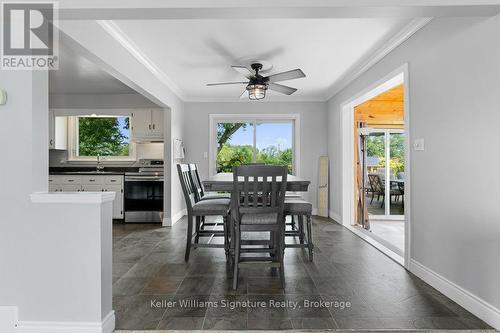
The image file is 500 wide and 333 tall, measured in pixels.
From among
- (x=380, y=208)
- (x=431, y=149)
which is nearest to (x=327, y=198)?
(x=380, y=208)

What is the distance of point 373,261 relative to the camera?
327cm

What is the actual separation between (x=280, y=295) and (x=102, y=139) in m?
5.04

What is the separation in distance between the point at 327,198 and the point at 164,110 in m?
3.46

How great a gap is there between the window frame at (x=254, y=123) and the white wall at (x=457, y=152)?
3.17m

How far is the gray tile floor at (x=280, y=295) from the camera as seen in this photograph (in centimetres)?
203

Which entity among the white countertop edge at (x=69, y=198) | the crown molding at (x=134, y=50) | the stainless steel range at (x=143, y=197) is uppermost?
the crown molding at (x=134, y=50)

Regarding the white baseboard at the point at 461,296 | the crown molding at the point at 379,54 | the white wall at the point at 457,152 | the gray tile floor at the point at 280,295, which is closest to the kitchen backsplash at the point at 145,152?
Answer: the gray tile floor at the point at 280,295

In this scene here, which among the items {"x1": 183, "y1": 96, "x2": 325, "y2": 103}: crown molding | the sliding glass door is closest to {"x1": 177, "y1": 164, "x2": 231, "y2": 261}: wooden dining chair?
{"x1": 183, "y1": 96, "x2": 325, "y2": 103}: crown molding

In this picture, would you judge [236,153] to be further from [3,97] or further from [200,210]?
[3,97]

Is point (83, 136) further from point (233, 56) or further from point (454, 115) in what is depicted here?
point (454, 115)

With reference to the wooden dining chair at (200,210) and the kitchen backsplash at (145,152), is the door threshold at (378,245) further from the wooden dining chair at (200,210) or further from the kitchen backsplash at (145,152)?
the kitchen backsplash at (145,152)

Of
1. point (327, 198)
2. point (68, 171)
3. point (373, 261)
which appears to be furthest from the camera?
point (327, 198)

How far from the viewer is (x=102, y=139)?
604 cm

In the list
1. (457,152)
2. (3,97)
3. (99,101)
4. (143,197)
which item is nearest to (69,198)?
(3,97)
